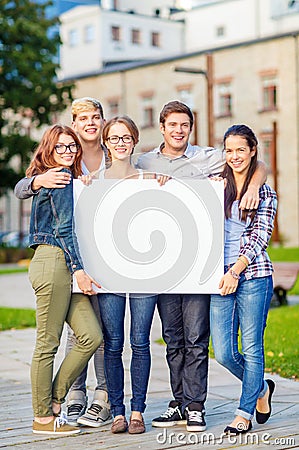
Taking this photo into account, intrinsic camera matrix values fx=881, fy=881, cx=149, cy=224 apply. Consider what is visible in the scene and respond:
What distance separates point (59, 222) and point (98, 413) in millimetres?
1380

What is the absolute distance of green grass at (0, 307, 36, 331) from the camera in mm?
12227

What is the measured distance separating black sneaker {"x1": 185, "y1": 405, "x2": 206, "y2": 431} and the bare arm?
138 cm

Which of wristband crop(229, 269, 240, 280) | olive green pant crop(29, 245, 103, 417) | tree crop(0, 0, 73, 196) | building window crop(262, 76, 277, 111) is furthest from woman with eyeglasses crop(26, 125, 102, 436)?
building window crop(262, 76, 277, 111)

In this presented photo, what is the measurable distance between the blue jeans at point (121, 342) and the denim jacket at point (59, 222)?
0.36 m

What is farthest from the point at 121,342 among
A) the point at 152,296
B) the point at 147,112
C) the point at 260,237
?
the point at 147,112

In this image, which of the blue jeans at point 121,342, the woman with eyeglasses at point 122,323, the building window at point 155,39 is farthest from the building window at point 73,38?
the blue jeans at point 121,342

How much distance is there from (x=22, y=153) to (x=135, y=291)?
1250 inches

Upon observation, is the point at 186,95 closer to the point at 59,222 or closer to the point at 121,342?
the point at 121,342

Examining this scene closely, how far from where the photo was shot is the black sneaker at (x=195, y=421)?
5656 millimetres

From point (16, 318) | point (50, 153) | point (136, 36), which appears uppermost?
point (136, 36)

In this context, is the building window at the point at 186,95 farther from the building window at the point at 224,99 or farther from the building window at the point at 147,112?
the building window at the point at 147,112

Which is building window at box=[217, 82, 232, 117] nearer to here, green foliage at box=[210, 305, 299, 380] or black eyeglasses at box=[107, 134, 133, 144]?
green foliage at box=[210, 305, 299, 380]

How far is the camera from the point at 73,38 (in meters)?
63.2

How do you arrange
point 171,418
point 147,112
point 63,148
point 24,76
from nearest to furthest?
point 63,148
point 171,418
point 24,76
point 147,112
